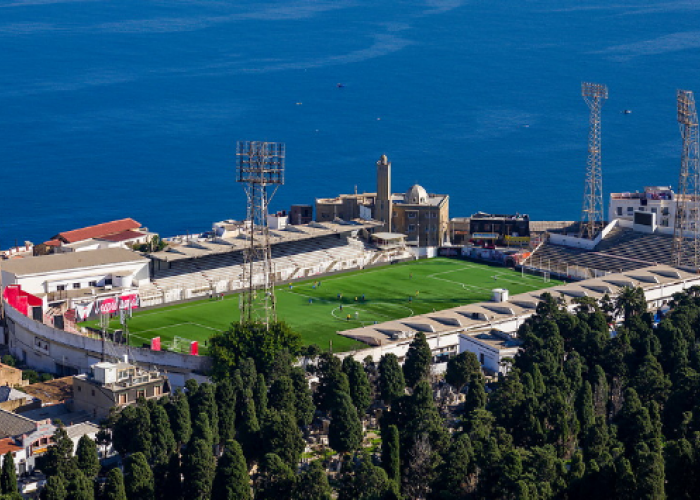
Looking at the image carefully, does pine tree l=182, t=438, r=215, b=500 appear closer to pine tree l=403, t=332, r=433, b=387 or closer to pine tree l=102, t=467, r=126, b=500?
pine tree l=102, t=467, r=126, b=500

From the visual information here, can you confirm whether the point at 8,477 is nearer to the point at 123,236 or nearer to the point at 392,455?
the point at 392,455

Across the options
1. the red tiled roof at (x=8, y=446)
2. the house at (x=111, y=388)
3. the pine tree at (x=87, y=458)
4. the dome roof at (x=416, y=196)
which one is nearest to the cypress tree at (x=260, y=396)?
the house at (x=111, y=388)

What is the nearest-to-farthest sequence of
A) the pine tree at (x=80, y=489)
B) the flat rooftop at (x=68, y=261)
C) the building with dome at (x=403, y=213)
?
the pine tree at (x=80, y=489), the flat rooftop at (x=68, y=261), the building with dome at (x=403, y=213)

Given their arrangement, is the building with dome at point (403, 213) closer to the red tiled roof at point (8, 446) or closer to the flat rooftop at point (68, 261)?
the flat rooftop at point (68, 261)

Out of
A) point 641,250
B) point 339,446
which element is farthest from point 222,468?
point 641,250

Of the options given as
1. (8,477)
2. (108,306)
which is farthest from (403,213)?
(8,477)

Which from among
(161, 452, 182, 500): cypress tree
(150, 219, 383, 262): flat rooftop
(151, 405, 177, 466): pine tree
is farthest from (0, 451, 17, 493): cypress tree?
(150, 219, 383, 262): flat rooftop
